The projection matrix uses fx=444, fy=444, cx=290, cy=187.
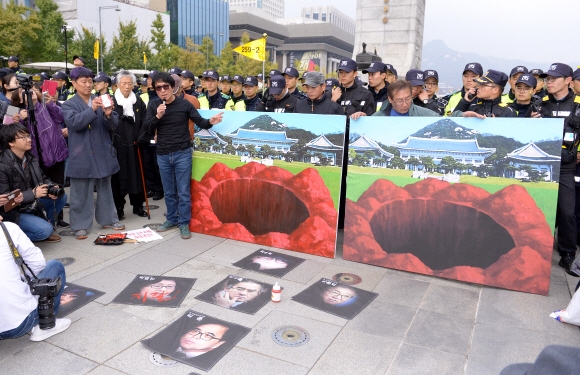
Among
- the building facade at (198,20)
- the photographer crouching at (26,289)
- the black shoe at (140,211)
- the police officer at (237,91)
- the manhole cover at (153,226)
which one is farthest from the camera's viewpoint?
the building facade at (198,20)

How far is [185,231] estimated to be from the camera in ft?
18.7

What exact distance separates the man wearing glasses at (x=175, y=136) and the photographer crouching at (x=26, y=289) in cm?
239

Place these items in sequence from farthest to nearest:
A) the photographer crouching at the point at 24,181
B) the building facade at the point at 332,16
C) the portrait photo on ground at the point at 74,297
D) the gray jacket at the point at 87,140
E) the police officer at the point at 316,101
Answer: the building facade at the point at 332,16, the gray jacket at the point at 87,140, the police officer at the point at 316,101, the photographer crouching at the point at 24,181, the portrait photo on ground at the point at 74,297

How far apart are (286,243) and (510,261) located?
2.35 meters

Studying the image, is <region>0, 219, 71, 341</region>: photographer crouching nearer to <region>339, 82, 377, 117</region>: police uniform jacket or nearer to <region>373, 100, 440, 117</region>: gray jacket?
<region>373, 100, 440, 117</region>: gray jacket

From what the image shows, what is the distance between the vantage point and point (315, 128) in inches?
194

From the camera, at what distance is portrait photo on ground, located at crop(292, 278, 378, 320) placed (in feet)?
12.4

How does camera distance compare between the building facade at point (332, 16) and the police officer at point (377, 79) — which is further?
the building facade at point (332, 16)

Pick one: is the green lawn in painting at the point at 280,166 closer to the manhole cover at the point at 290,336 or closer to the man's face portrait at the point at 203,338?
the manhole cover at the point at 290,336

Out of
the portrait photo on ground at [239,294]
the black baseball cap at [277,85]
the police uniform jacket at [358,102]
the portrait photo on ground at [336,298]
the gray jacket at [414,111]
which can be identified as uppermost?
the black baseball cap at [277,85]

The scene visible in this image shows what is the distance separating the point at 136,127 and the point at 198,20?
77479 mm

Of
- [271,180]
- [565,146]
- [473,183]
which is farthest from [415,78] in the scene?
[271,180]

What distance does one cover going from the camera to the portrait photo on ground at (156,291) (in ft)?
12.8

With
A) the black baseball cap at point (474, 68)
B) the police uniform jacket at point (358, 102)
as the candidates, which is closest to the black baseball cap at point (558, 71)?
the black baseball cap at point (474, 68)
